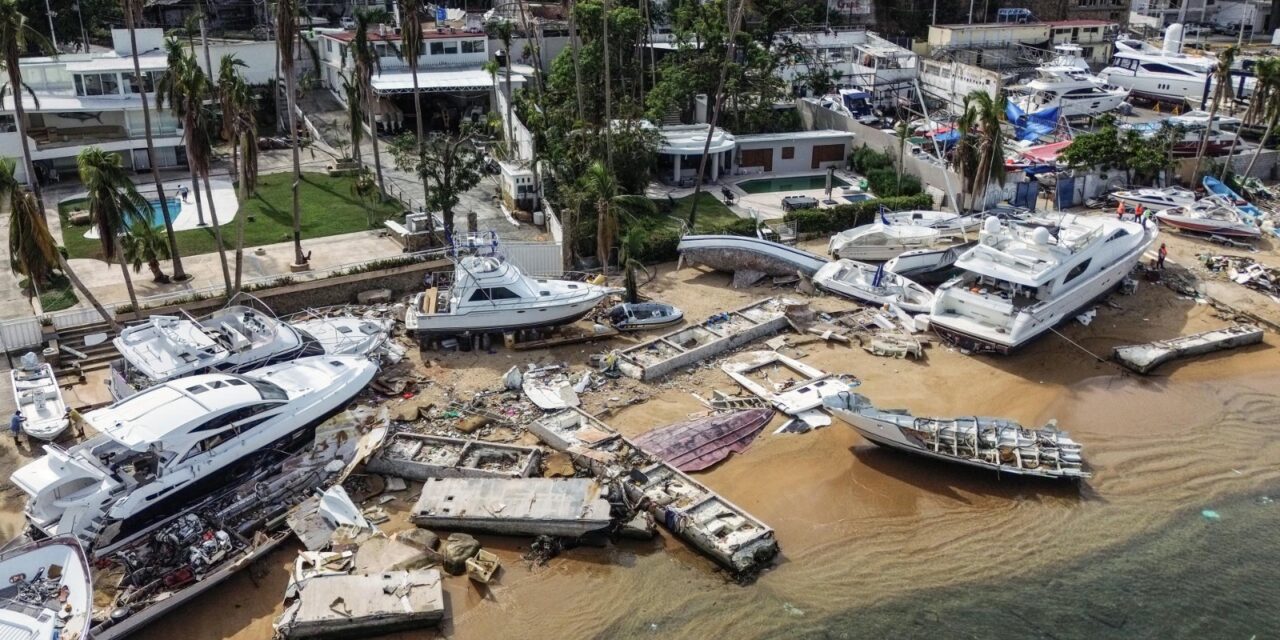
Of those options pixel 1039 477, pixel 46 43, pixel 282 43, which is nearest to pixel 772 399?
pixel 1039 477

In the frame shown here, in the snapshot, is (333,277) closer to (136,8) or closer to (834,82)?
(136,8)

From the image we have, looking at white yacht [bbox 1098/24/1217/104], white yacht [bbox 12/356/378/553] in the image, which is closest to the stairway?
white yacht [bbox 12/356/378/553]

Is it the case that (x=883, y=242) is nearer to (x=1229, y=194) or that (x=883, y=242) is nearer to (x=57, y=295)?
(x=1229, y=194)

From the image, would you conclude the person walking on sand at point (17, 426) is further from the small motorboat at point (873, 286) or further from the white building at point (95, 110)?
the small motorboat at point (873, 286)

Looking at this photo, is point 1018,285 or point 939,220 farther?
point 939,220

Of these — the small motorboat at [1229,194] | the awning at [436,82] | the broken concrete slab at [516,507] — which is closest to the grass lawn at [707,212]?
the awning at [436,82]

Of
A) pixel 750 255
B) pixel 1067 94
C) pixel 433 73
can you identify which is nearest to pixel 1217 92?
pixel 1067 94
